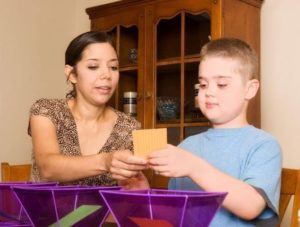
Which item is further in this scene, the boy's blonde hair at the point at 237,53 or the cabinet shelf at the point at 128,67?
the cabinet shelf at the point at 128,67

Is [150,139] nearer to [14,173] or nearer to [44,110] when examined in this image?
[44,110]

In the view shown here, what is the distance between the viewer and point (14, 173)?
70.6 inches

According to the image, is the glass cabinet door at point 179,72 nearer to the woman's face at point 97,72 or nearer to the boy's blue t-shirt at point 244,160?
the woman's face at point 97,72

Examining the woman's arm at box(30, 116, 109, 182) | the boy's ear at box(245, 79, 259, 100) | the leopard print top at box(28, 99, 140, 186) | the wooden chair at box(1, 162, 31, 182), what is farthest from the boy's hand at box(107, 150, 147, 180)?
the wooden chair at box(1, 162, 31, 182)

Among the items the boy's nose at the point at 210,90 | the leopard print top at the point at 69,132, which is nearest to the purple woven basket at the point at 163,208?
the boy's nose at the point at 210,90

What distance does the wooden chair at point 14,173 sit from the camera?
1.77m

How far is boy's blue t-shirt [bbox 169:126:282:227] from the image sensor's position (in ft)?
2.64

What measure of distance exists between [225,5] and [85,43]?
2.57ft

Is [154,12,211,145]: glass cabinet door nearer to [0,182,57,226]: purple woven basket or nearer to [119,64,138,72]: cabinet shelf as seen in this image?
[119,64,138,72]: cabinet shelf

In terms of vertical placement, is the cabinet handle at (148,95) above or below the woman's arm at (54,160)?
above

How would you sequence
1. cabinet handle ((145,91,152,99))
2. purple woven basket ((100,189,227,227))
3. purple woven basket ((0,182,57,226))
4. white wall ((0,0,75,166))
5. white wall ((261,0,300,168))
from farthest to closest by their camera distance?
white wall ((0,0,75,166)), cabinet handle ((145,91,152,99)), white wall ((261,0,300,168)), purple woven basket ((0,182,57,226)), purple woven basket ((100,189,227,227))

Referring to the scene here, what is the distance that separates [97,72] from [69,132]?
0.23 meters

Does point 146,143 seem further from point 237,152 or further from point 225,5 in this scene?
point 225,5

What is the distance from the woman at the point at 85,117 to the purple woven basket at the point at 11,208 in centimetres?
46
